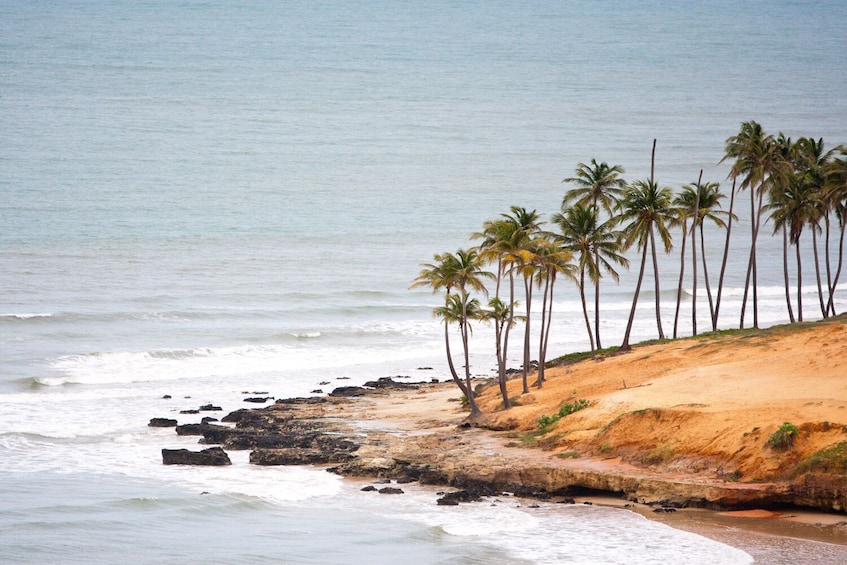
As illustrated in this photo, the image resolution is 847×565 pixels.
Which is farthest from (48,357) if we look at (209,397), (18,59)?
(18,59)

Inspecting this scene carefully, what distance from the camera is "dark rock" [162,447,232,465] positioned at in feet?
119

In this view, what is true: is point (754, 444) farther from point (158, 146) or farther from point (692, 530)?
point (158, 146)

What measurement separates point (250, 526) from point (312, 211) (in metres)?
92.1

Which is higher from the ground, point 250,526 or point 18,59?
point 18,59

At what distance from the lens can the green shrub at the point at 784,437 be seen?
2888cm

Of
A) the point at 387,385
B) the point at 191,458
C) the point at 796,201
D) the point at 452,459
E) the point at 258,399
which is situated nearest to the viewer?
the point at 452,459

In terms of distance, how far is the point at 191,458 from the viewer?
3634cm

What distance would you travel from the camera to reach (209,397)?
50.8m

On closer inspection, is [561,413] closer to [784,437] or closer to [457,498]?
[457,498]

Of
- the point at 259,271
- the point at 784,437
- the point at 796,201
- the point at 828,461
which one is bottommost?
the point at 828,461

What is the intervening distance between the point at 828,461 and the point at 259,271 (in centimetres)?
6591

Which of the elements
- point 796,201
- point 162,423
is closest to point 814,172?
point 796,201

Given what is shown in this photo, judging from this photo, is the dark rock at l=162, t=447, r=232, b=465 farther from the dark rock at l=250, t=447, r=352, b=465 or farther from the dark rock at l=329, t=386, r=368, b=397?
the dark rock at l=329, t=386, r=368, b=397

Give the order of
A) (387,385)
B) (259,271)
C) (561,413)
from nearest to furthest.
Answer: (561,413) < (387,385) < (259,271)
